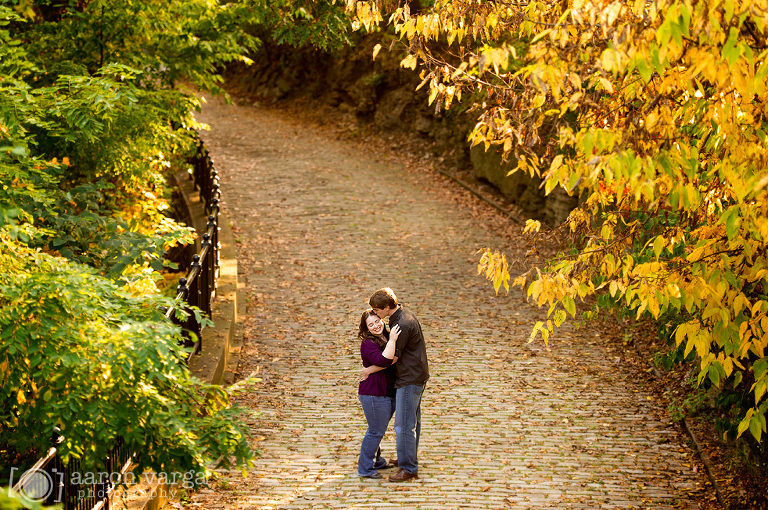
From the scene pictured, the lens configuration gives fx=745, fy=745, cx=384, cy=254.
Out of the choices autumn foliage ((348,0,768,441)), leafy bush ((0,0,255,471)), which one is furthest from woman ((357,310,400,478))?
leafy bush ((0,0,255,471))

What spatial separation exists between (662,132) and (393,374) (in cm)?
339

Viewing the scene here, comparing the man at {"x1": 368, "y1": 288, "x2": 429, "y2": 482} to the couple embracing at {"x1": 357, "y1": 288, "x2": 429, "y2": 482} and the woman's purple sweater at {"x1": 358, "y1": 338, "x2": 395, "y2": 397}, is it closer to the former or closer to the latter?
the couple embracing at {"x1": 357, "y1": 288, "x2": 429, "y2": 482}

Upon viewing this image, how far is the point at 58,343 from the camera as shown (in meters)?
4.52

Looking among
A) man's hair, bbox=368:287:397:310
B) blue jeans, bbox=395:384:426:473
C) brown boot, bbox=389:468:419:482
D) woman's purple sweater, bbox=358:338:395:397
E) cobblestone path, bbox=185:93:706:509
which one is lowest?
cobblestone path, bbox=185:93:706:509

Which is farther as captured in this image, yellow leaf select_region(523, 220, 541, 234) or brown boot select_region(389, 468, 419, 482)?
brown boot select_region(389, 468, 419, 482)

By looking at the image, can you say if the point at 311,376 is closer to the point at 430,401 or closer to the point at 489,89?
the point at 430,401

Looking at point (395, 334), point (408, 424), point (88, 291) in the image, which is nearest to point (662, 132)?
point (395, 334)

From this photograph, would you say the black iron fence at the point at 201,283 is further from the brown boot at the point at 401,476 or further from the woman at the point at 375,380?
the brown boot at the point at 401,476

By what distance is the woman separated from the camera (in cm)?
699

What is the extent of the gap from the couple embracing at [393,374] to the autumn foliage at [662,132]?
131cm

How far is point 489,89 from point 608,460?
4229 mm

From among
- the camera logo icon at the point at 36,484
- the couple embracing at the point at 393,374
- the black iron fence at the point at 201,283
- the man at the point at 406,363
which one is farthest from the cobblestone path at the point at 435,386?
the camera logo icon at the point at 36,484

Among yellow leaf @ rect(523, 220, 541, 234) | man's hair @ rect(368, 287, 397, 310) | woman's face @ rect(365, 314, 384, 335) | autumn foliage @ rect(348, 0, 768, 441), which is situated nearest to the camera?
autumn foliage @ rect(348, 0, 768, 441)

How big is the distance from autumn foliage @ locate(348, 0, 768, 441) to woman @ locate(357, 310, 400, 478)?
144 cm
